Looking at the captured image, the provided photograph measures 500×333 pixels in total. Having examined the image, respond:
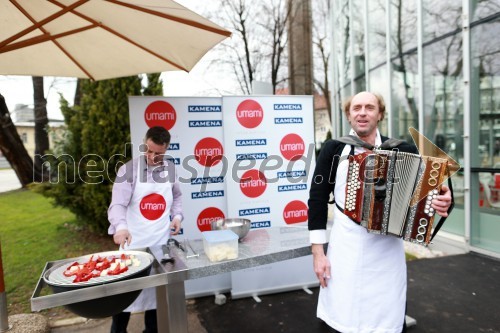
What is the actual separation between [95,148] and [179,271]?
4.08m

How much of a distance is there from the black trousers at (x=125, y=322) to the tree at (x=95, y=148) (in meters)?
2.79

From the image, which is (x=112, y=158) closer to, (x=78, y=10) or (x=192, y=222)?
(x=192, y=222)

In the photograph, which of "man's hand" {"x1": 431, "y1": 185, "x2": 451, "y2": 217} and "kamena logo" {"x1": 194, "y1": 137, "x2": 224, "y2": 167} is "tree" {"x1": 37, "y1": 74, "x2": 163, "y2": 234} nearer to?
"kamena logo" {"x1": 194, "y1": 137, "x2": 224, "y2": 167}

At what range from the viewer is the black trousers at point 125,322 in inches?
116

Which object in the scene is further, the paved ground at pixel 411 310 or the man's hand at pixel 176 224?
the paved ground at pixel 411 310

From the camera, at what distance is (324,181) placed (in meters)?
2.25

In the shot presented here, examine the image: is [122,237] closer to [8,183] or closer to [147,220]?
[147,220]

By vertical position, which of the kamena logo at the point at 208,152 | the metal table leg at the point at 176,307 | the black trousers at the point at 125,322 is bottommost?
the black trousers at the point at 125,322

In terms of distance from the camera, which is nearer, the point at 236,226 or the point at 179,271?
the point at 179,271

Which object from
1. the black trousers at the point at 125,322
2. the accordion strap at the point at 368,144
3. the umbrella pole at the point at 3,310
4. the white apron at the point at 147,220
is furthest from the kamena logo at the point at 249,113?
the umbrella pole at the point at 3,310

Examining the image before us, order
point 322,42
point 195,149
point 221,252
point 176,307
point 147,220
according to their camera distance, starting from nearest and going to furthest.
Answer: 1. point 176,307
2. point 221,252
3. point 147,220
4. point 195,149
5. point 322,42

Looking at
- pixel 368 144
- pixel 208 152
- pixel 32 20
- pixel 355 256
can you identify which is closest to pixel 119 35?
pixel 32 20

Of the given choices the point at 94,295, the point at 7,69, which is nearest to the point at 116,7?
the point at 7,69

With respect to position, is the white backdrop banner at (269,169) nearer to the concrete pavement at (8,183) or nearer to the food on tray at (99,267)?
the food on tray at (99,267)
